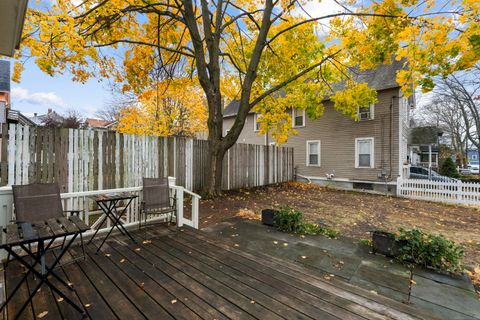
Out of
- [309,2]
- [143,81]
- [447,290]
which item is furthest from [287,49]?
[447,290]

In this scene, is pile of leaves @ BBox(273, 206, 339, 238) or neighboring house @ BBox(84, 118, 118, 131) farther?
neighboring house @ BBox(84, 118, 118, 131)

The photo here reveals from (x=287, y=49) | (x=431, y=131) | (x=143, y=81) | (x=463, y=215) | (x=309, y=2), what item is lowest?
(x=463, y=215)

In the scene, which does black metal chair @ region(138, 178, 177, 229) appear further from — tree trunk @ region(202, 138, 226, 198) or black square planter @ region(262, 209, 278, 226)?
tree trunk @ region(202, 138, 226, 198)

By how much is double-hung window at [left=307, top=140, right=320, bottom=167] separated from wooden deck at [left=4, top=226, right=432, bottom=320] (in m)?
11.4

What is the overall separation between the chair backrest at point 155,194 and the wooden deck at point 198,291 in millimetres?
1044

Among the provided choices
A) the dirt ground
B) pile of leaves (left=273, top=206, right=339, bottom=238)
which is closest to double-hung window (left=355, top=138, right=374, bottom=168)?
the dirt ground

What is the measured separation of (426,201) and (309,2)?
872cm

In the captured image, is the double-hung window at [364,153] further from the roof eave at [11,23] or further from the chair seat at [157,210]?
the roof eave at [11,23]

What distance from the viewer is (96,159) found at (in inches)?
228

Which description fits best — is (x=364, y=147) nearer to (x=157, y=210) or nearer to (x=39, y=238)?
(x=157, y=210)

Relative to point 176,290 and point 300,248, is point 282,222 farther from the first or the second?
point 176,290

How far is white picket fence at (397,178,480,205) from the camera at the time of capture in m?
8.49

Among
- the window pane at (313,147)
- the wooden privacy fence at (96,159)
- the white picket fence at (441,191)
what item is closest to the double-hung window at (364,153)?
the white picket fence at (441,191)

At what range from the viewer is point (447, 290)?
2.74 m
